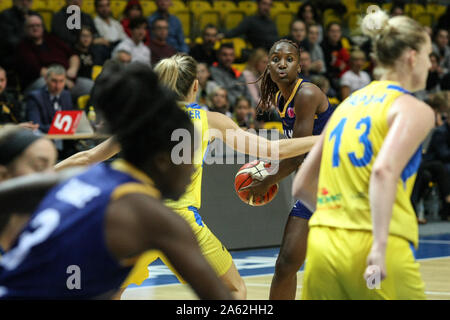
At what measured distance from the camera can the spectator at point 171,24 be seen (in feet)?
41.5

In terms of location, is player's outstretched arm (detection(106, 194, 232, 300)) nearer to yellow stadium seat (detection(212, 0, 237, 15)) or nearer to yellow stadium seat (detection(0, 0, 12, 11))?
yellow stadium seat (detection(0, 0, 12, 11))

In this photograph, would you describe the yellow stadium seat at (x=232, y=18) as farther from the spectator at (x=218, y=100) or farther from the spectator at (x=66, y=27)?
the spectator at (x=218, y=100)

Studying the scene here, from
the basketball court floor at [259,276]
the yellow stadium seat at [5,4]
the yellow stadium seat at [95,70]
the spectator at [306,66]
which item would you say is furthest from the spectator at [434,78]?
the yellow stadium seat at [5,4]

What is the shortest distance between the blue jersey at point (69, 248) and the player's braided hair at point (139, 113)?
3.6 inches

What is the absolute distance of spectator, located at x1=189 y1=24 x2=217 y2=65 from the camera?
41.3 feet

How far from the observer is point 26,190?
241 centimetres

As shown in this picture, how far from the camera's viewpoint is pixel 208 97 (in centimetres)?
1078

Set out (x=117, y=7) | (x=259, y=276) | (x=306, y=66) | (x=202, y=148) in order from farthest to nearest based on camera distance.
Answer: (x=117, y=7) → (x=306, y=66) → (x=259, y=276) → (x=202, y=148)

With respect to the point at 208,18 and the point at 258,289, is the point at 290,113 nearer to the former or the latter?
the point at 258,289

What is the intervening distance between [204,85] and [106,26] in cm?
186

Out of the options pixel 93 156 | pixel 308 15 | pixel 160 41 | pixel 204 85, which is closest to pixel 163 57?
pixel 160 41

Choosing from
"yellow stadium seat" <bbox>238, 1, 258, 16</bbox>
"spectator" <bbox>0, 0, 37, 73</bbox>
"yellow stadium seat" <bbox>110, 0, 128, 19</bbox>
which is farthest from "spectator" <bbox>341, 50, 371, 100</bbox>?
"spectator" <bbox>0, 0, 37, 73</bbox>

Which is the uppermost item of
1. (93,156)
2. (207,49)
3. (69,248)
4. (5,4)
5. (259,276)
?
(5,4)
